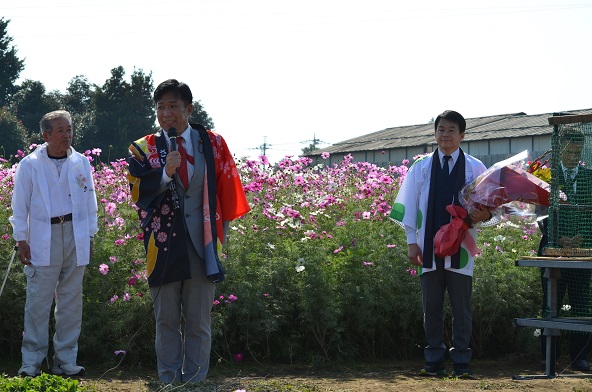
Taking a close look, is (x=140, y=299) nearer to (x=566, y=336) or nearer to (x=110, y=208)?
(x=110, y=208)

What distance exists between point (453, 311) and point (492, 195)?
0.91m

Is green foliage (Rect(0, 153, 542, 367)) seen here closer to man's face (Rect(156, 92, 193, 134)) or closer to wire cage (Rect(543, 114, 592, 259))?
wire cage (Rect(543, 114, 592, 259))

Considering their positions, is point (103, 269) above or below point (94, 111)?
below

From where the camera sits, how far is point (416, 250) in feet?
20.8

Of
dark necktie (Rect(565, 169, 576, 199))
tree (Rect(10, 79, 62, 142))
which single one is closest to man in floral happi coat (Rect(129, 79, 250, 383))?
dark necktie (Rect(565, 169, 576, 199))

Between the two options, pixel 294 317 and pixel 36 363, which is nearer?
pixel 36 363

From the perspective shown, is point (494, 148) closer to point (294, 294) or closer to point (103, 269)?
point (294, 294)

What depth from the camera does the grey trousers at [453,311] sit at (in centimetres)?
624

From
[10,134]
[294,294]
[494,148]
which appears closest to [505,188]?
[294,294]

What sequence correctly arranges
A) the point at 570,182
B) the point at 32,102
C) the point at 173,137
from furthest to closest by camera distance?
the point at 32,102, the point at 570,182, the point at 173,137

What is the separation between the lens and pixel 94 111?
4478 cm

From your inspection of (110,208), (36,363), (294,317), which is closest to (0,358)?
(36,363)

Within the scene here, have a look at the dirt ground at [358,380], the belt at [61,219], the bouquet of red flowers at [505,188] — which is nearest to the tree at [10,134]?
the belt at [61,219]

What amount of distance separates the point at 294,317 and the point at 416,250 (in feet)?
4.48
